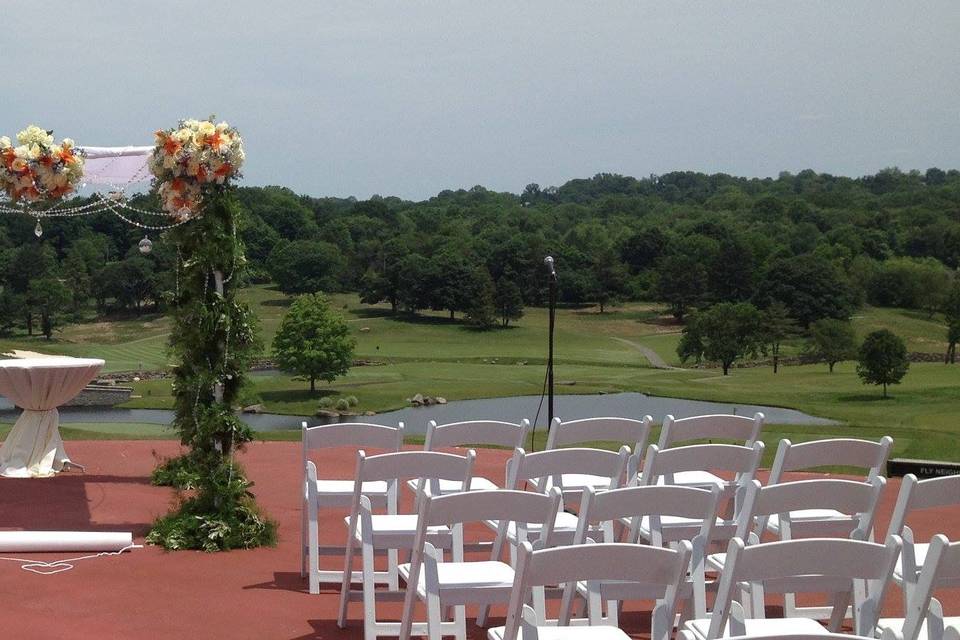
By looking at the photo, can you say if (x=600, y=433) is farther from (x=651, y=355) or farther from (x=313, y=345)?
(x=651, y=355)

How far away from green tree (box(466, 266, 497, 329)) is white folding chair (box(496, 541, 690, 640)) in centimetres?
4128

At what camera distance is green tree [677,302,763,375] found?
42312 mm

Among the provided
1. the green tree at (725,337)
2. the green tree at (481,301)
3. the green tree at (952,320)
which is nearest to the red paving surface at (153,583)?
the green tree at (952,320)

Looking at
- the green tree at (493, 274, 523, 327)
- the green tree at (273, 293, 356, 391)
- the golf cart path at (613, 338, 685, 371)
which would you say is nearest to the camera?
the green tree at (273, 293, 356, 391)

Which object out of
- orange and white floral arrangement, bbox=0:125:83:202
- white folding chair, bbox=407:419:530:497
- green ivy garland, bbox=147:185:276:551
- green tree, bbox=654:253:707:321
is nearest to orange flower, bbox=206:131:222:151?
green ivy garland, bbox=147:185:276:551

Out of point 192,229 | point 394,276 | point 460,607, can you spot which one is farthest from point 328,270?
point 460,607

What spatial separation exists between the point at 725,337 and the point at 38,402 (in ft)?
113

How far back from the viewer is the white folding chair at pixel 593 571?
4039mm

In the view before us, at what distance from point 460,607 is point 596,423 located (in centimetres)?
234

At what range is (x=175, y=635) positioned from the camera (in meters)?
6.05

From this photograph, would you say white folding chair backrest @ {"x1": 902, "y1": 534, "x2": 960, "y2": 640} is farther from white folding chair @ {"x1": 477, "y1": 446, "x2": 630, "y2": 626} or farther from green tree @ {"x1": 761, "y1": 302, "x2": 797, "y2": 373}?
green tree @ {"x1": 761, "y1": 302, "x2": 797, "y2": 373}

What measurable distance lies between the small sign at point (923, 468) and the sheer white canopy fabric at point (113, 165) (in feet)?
25.4

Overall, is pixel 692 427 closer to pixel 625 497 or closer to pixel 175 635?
pixel 625 497

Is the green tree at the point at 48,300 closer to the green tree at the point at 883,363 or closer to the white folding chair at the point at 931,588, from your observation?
the green tree at the point at 883,363
